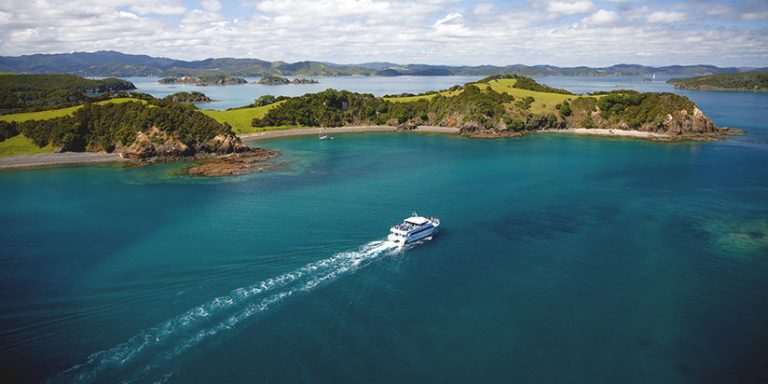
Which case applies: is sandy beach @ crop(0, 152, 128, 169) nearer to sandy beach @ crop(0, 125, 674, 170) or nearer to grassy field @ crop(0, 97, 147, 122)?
sandy beach @ crop(0, 125, 674, 170)

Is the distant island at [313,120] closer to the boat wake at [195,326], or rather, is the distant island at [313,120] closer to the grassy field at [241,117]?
the grassy field at [241,117]

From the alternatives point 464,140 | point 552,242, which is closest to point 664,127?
point 464,140

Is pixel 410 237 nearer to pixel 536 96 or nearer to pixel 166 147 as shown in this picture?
pixel 166 147

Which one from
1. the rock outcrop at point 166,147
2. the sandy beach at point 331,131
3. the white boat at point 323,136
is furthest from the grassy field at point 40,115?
the white boat at point 323,136

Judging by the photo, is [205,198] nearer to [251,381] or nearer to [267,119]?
[251,381]

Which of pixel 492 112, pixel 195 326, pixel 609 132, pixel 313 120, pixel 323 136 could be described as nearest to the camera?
pixel 195 326

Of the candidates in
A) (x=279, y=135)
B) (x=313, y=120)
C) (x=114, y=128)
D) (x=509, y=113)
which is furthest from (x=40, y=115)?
(x=509, y=113)
